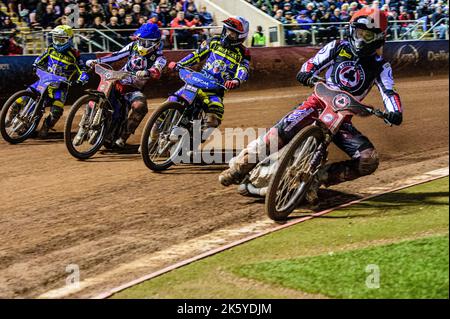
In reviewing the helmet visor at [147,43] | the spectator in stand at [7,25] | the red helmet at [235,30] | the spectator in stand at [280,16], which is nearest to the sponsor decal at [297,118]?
the red helmet at [235,30]

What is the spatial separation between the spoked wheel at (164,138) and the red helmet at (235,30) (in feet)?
4.50

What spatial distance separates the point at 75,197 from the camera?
848 cm

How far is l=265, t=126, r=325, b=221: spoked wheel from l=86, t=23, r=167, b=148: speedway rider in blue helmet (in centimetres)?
391

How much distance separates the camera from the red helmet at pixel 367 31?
7566 mm

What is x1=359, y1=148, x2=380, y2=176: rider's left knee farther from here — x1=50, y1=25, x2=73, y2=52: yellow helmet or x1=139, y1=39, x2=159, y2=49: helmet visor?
x1=50, y1=25, x2=73, y2=52: yellow helmet

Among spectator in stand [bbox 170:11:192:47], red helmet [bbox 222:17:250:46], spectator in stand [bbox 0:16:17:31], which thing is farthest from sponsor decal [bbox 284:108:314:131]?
spectator in stand [bbox 170:11:192:47]

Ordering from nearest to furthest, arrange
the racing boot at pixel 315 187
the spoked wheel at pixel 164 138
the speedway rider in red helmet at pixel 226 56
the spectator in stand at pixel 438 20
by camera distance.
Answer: the racing boot at pixel 315 187, the spoked wheel at pixel 164 138, the speedway rider in red helmet at pixel 226 56, the spectator in stand at pixel 438 20

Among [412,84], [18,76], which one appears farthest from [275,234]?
[412,84]

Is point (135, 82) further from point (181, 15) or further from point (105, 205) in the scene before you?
point (181, 15)

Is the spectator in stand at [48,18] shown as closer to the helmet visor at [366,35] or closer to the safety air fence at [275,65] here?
the safety air fence at [275,65]

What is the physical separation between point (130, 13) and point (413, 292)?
14536 millimetres

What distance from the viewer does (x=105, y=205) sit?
320 inches

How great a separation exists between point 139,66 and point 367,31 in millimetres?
4430
